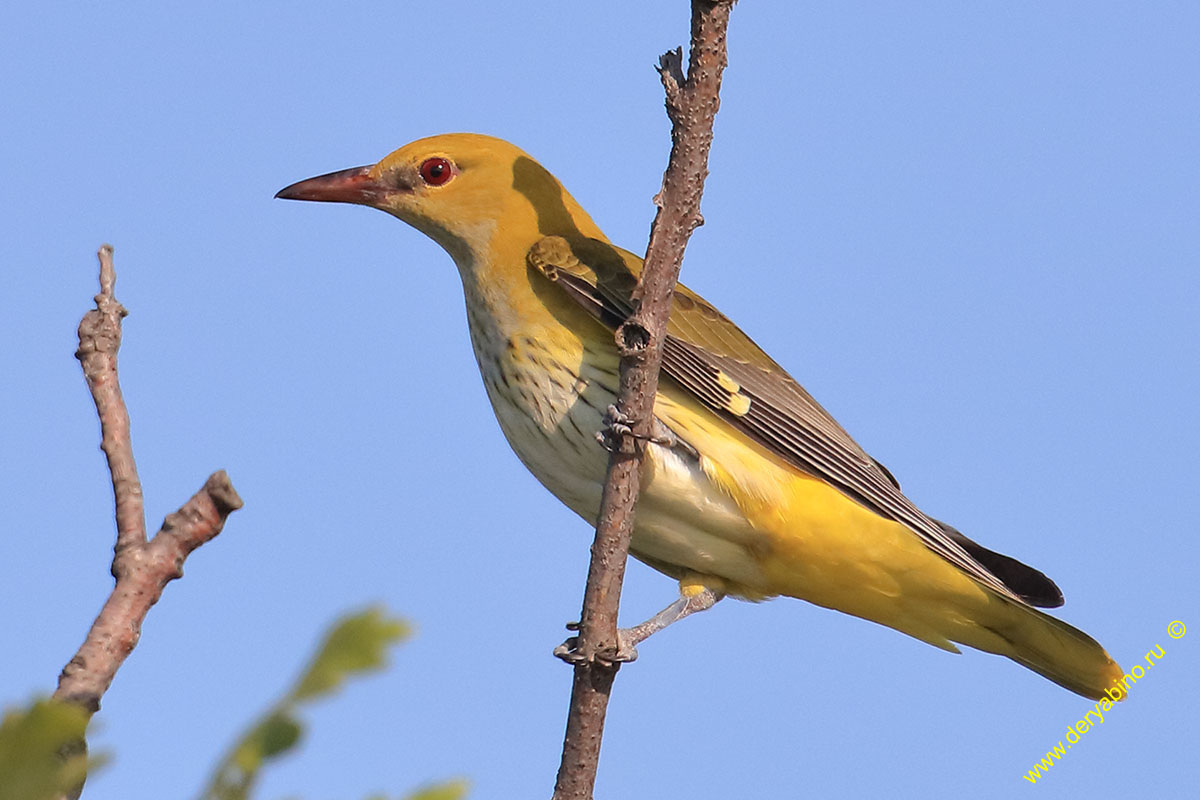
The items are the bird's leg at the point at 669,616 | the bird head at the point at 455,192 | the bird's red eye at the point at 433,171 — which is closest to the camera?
the bird's leg at the point at 669,616

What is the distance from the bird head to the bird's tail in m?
2.65

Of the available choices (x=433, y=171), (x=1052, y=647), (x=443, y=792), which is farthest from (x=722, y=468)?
(x=443, y=792)

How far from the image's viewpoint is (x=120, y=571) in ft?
5.41

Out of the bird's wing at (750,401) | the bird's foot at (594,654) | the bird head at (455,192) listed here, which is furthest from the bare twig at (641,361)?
the bird head at (455,192)

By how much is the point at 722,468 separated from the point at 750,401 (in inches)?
14.8

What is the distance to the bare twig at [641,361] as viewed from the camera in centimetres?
377

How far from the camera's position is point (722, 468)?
5.50 meters

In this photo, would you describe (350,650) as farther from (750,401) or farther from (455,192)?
(455,192)

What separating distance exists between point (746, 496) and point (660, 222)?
187 cm

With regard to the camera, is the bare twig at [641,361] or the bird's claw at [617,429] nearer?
the bare twig at [641,361]

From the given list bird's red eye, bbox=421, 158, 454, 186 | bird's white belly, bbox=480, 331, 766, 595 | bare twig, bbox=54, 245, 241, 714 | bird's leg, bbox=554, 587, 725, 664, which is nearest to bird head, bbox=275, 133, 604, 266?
bird's red eye, bbox=421, 158, 454, 186

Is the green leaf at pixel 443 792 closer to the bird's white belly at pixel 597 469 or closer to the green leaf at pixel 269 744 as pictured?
the green leaf at pixel 269 744

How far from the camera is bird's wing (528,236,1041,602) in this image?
5.59 meters

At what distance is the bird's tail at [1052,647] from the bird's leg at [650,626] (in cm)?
123
